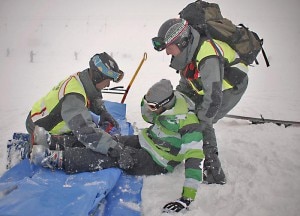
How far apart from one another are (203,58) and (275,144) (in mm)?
1850

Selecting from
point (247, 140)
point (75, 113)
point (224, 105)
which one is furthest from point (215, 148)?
point (75, 113)

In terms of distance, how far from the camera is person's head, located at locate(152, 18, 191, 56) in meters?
2.63

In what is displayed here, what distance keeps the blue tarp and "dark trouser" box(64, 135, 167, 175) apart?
112mm

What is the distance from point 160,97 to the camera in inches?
98.9

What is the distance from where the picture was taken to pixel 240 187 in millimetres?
2521

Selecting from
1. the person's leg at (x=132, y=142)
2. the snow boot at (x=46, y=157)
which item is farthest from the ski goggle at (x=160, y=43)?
Result: the snow boot at (x=46, y=157)

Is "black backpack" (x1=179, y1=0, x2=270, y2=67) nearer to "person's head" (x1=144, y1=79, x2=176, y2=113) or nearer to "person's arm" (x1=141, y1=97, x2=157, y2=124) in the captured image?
"person's head" (x1=144, y1=79, x2=176, y2=113)

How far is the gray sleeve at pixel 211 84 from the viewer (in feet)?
8.23

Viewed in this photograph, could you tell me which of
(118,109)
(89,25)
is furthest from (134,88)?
(89,25)

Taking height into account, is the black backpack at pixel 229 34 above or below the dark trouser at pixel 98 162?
above

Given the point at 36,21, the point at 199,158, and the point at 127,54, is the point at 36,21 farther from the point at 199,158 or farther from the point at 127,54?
the point at 199,158

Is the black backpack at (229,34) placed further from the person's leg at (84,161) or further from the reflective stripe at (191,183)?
the person's leg at (84,161)

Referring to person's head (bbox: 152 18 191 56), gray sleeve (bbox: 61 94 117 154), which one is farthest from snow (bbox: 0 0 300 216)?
person's head (bbox: 152 18 191 56)

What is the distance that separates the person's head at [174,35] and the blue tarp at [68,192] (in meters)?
1.36
